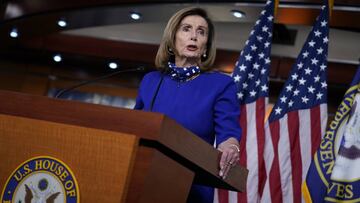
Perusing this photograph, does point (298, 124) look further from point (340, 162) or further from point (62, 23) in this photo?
point (62, 23)

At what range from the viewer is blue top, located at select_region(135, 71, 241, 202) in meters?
1.93

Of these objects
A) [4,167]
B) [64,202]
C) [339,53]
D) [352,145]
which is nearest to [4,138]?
[4,167]

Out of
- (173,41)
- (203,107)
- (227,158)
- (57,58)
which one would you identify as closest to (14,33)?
(57,58)

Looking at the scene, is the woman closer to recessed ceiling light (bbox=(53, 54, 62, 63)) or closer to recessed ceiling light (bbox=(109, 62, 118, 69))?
recessed ceiling light (bbox=(109, 62, 118, 69))

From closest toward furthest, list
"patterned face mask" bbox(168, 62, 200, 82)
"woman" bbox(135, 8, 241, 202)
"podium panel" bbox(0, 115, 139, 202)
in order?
"podium panel" bbox(0, 115, 139, 202) → "woman" bbox(135, 8, 241, 202) → "patterned face mask" bbox(168, 62, 200, 82)

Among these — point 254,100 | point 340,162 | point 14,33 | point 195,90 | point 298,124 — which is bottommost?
point 340,162

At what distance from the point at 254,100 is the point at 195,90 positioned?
1.81 metres

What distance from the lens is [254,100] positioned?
3.76m

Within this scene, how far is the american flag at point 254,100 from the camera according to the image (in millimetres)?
3531

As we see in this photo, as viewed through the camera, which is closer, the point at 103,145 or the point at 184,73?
the point at 103,145

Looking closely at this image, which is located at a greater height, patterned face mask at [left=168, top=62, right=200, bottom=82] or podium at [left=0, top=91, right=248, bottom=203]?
patterned face mask at [left=168, top=62, right=200, bottom=82]

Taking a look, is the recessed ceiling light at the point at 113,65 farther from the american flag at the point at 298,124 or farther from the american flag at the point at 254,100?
the american flag at the point at 298,124

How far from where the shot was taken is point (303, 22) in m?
4.73

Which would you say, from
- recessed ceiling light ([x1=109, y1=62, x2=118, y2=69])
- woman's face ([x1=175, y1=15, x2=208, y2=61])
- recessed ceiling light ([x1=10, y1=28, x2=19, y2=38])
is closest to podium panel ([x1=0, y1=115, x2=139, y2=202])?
woman's face ([x1=175, y1=15, x2=208, y2=61])
